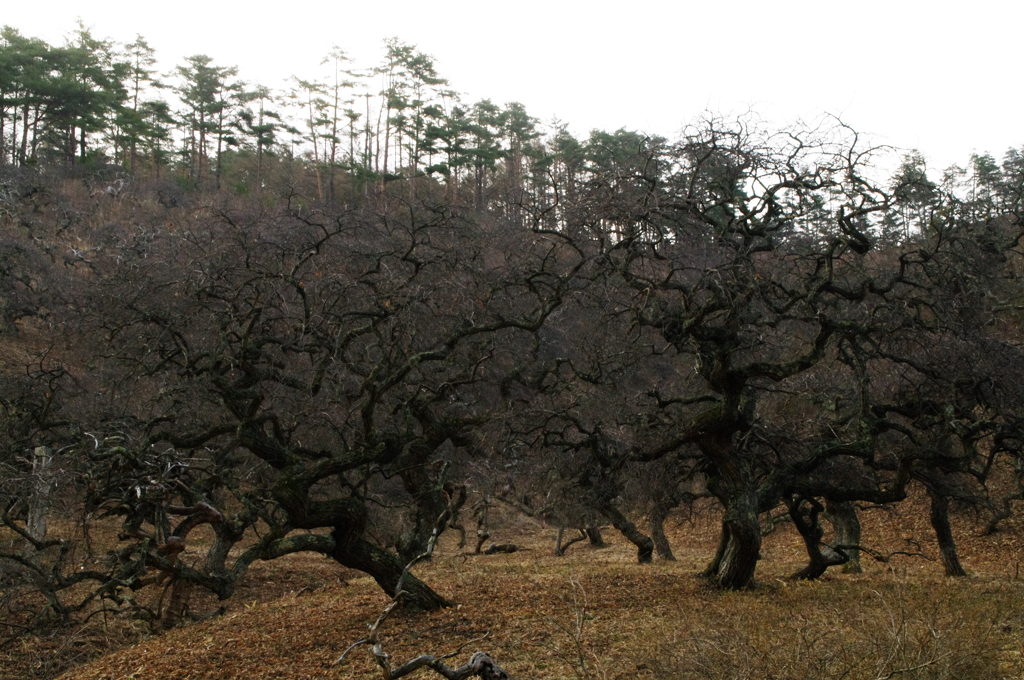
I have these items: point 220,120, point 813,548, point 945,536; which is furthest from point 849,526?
point 220,120

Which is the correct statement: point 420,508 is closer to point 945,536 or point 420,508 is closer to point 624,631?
point 624,631

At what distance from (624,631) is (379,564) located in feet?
10.3

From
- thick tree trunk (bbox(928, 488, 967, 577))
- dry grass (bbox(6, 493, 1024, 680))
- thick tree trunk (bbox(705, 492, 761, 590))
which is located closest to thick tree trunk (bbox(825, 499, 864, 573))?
dry grass (bbox(6, 493, 1024, 680))

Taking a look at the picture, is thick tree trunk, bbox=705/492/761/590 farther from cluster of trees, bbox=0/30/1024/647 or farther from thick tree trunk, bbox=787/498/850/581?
thick tree trunk, bbox=787/498/850/581

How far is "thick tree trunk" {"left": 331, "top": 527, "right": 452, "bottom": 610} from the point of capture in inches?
392

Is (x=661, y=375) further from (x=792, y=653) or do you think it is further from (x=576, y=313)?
(x=792, y=653)

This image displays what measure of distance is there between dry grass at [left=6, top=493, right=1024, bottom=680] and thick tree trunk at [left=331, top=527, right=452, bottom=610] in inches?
8.4

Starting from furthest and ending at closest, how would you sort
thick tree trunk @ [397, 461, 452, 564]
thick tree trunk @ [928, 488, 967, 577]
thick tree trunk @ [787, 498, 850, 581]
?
thick tree trunk @ [928, 488, 967, 577] < thick tree trunk @ [787, 498, 850, 581] < thick tree trunk @ [397, 461, 452, 564]

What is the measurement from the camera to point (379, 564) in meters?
10.1

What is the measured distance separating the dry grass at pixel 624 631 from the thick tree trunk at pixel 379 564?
214mm

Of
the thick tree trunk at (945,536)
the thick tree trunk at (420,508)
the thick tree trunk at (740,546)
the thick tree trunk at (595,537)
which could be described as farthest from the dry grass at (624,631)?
the thick tree trunk at (595,537)

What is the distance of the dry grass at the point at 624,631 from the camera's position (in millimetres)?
6074

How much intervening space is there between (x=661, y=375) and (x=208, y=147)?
38125 millimetres

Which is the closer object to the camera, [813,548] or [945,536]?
[813,548]
